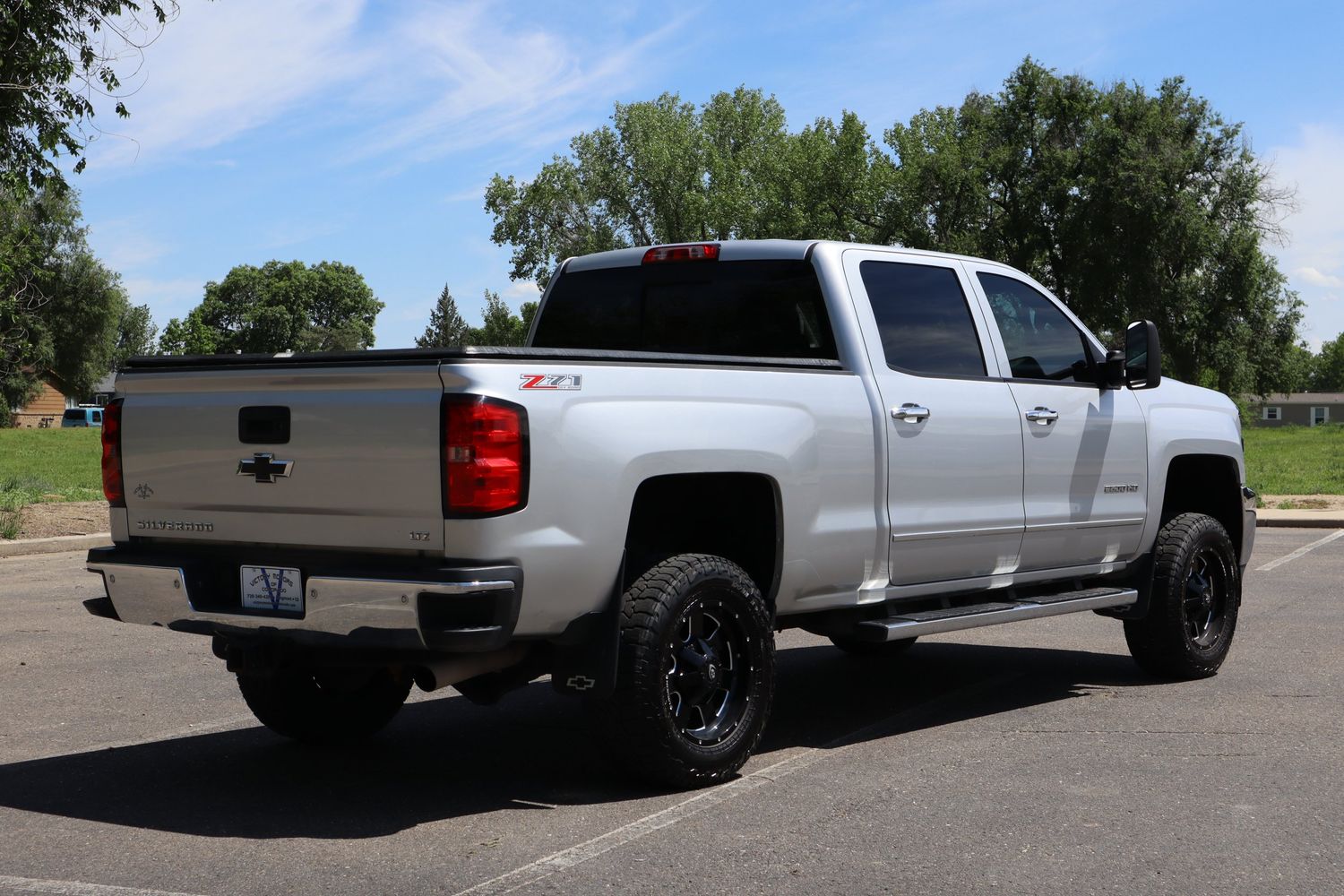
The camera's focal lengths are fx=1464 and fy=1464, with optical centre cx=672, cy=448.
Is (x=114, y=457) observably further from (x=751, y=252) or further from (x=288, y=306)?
(x=288, y=306)

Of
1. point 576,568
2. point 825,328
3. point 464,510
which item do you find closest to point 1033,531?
point 825,328

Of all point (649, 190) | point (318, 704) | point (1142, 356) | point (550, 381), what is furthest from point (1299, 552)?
point (649, 190)

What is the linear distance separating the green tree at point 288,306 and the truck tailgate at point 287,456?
132 m

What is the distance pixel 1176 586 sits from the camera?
761 cm

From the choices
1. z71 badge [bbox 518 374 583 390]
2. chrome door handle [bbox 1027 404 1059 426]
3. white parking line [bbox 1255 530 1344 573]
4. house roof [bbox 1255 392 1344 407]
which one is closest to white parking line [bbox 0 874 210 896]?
z71 badge [bbox 518 374 583 390]

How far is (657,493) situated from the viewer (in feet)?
18.6

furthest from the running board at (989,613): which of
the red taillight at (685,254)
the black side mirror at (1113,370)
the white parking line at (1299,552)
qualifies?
the white parking line at (1299,552)

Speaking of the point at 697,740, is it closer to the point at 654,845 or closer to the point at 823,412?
the point at 654,845

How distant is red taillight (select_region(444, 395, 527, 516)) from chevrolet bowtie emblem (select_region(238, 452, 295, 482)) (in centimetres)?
72

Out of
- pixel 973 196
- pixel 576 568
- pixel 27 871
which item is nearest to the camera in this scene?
pixel 27 871

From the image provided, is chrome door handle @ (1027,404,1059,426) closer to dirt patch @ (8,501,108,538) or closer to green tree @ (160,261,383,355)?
dirt patch @ (8,501,108,538)

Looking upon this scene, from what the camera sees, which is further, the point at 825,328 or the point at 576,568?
the point at 825,328

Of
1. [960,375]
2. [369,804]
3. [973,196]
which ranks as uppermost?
[973,196]

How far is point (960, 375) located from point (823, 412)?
43.5 inches
